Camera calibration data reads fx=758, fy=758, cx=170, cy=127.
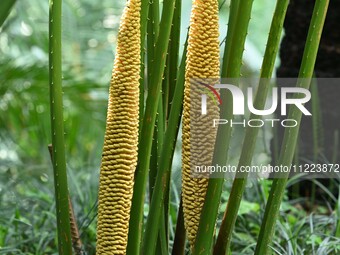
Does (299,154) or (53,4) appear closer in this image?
(53,4)

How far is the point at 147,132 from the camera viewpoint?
39.7 inches

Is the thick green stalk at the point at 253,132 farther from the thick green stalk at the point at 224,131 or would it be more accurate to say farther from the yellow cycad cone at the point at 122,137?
the yellow cycad cone at the point at 122,137

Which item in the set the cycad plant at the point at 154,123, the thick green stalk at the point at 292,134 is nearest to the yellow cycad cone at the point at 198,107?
Result: the cycad plant at the point at 154,123

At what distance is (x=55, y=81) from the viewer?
3.38ft

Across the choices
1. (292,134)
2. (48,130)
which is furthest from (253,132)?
(48,130)

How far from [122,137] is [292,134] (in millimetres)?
259

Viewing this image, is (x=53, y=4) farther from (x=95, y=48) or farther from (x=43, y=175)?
(x=95, y=48)

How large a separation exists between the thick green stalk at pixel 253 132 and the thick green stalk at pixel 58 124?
9.0 inches

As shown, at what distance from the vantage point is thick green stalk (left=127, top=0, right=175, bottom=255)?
975mm

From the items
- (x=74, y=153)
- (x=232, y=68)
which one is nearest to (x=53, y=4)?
(x=232, y=68)

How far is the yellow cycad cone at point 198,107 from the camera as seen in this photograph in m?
1.02

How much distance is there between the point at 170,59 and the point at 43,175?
1217 mm

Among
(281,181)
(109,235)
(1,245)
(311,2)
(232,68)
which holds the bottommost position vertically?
(1,245)

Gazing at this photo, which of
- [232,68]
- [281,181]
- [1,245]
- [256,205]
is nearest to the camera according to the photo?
[232,68]
